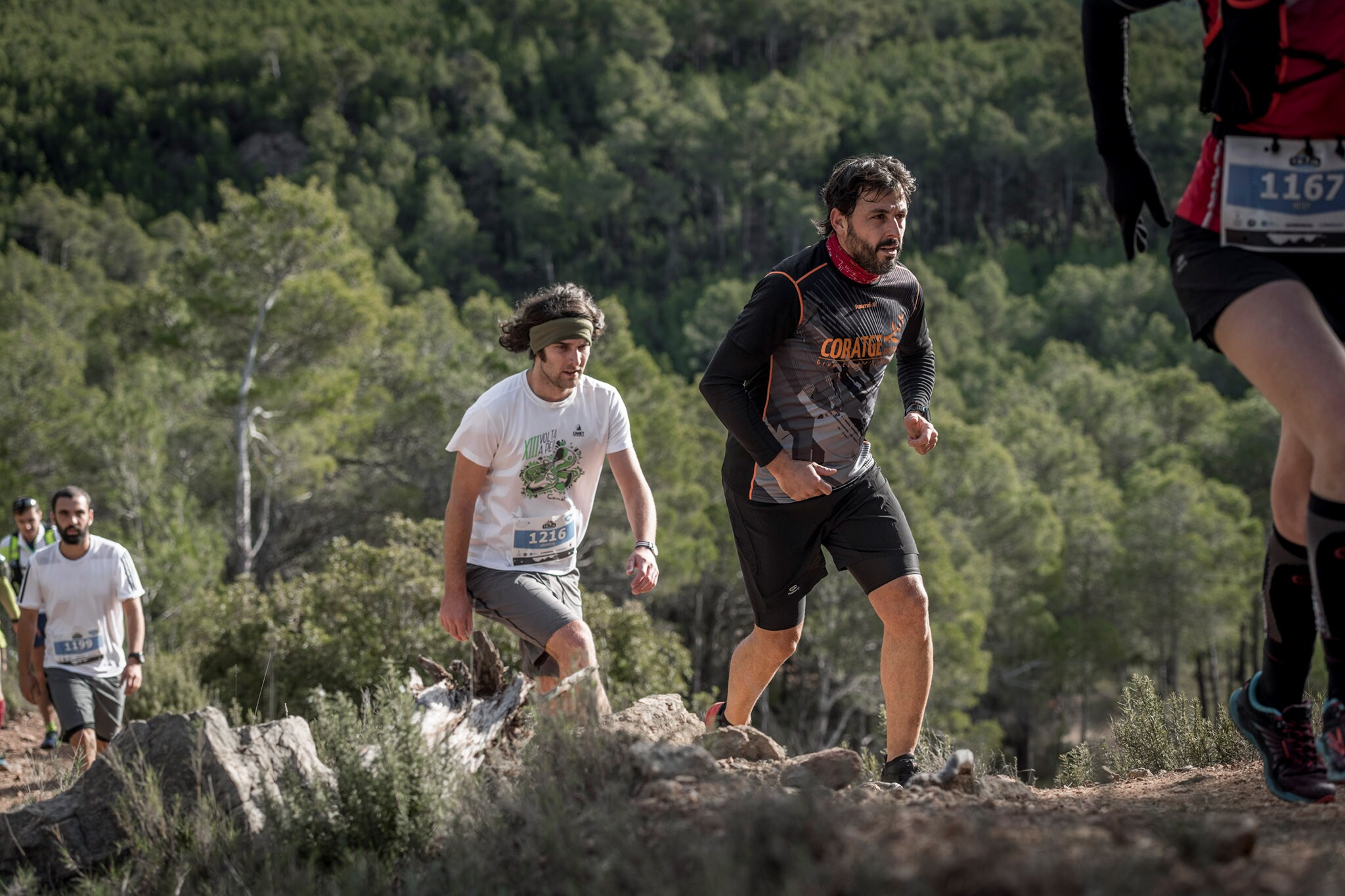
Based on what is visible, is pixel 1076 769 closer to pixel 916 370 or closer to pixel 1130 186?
pixel 916 370

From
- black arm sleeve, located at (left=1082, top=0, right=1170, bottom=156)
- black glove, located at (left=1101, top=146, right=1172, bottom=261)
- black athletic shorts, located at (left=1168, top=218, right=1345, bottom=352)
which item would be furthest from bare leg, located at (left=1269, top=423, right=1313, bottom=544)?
black arm sleeve, located at (left=1082, top=0, right=1170, bottom=156)

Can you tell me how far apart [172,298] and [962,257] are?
68.7 meters

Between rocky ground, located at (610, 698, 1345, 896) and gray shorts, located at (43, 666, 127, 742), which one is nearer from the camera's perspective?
rocky ground, located at (610, 698, 1345, 896)

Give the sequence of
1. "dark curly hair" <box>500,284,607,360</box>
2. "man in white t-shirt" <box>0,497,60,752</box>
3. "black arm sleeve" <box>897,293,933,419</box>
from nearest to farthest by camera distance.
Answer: "dark curly hair" <box>500,284,607,360</box> → "black arm sleeve" <box>897,293,933,419</box> → "man in white t-shirt" <box>0,497,60,752</box>

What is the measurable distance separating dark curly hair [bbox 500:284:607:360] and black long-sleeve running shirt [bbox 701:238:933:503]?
1.92 feet

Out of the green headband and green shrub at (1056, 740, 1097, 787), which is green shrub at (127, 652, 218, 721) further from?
green shrub at (1056, 740, 1097, 787)

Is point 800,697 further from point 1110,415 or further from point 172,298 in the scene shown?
point 1110,415

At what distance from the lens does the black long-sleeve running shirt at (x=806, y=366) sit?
3.73m

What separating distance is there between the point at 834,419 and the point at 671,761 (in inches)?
57.4

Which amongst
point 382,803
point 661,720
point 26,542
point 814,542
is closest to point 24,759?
point 26,542

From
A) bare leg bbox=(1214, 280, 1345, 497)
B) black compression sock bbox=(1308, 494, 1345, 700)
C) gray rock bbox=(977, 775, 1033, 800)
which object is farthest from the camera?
gray rock bbox=(977, 775, 1033, 800)

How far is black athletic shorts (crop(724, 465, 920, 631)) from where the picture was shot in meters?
3.80

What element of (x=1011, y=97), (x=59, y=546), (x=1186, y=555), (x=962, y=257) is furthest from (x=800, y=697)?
(x=1011, y=97)

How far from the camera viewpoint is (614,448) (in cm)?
421
